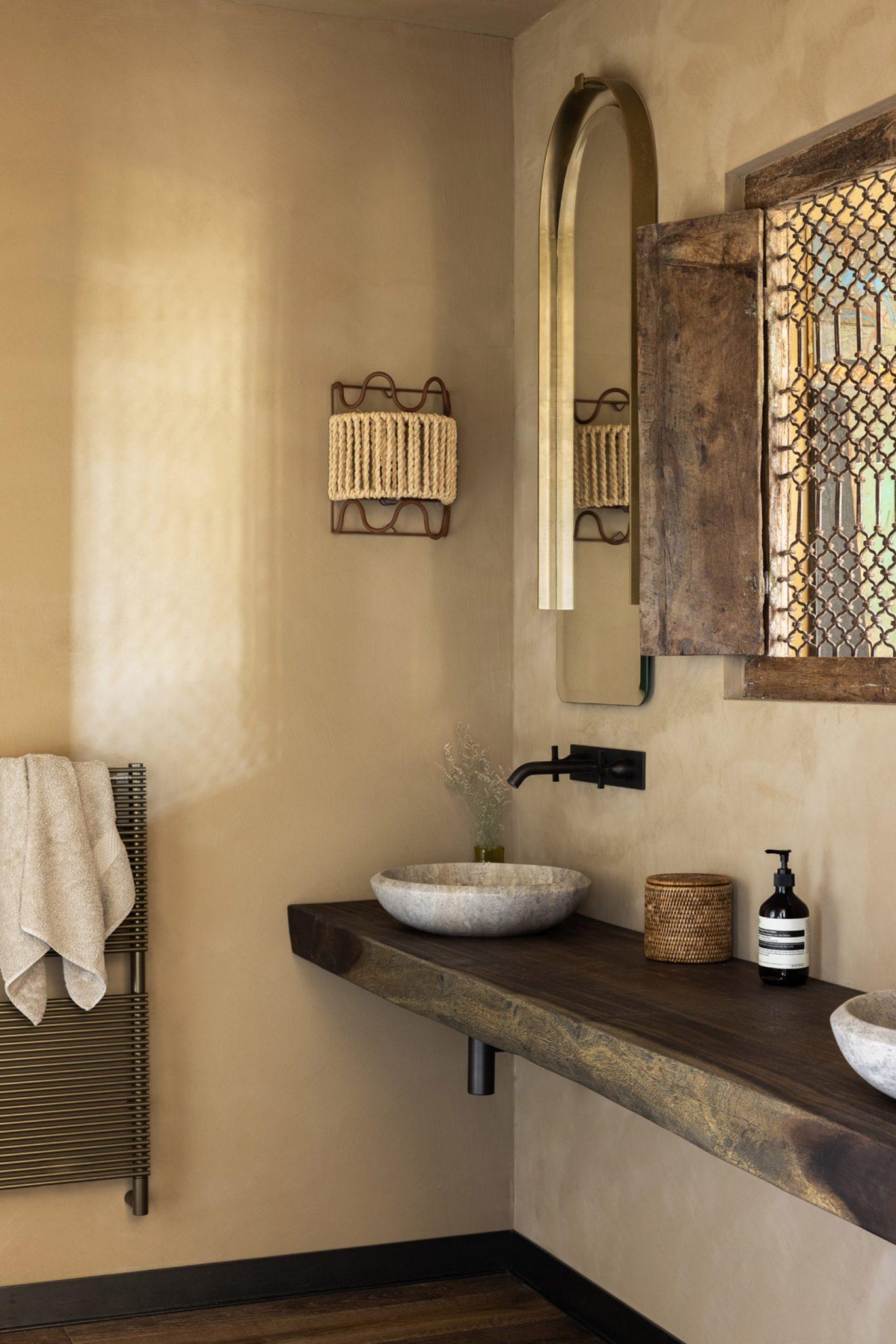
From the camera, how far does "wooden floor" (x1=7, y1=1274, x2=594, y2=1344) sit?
2.81 metres

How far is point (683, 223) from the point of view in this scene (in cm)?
239

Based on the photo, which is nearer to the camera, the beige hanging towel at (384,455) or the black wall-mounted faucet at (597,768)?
the black wall-mounted faucet at (597,768)

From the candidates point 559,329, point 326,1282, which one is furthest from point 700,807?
point 326,1282

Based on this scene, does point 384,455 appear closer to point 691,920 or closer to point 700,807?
point 700,807

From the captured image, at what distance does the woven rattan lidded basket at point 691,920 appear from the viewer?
2338 mm

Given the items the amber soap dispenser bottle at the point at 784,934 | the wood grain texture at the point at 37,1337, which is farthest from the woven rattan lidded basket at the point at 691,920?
the wood grain texture at the point at 37,1337

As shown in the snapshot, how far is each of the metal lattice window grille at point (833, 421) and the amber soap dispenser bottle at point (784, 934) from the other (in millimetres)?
389

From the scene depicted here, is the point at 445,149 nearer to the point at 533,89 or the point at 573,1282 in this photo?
the point at 533,89

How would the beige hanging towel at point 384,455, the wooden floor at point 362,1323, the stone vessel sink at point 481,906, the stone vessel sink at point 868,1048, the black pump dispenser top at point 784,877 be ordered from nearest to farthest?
the stone vessel sink at point 868,1048 < the black pump dispenser top at point 784,877 < the stone vessel sink at point 481,906 < the wooden floor at point 362,1323 < the beige hanging towel at point 384,455

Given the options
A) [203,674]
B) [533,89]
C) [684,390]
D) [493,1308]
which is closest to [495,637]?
[203,674]

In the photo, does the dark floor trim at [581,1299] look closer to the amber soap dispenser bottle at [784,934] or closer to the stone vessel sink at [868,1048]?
the amber soap dispenser bottle at [784,934]

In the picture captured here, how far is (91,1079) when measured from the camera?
2867 millimetres

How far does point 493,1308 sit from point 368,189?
7.92 feet

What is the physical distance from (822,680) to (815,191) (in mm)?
776
